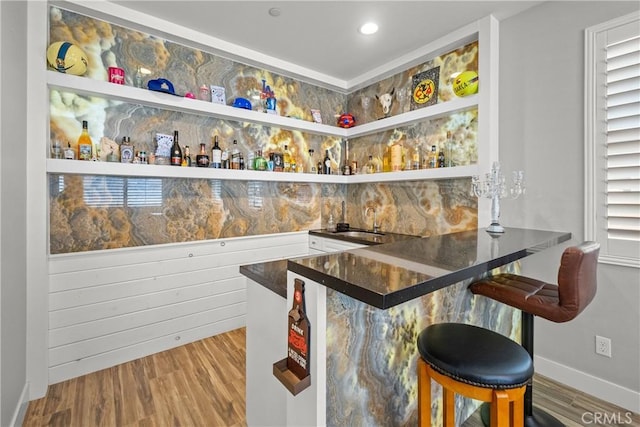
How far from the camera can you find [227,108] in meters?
2.68

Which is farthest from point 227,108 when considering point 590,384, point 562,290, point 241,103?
point 590,384

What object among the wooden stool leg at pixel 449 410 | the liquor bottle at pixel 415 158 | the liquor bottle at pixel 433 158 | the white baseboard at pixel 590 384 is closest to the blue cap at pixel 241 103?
the liquor bottle at pixel 415 158

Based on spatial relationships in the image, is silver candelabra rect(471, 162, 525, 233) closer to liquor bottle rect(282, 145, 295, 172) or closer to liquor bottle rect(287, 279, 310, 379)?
liquor bottle rect(287, 279, 310, 379)

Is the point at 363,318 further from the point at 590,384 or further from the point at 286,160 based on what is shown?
the point at 286,160

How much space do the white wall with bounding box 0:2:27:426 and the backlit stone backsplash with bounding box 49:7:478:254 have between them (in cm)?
35

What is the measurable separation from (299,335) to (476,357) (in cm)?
64

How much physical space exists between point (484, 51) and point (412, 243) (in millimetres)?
1854

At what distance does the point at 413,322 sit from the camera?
1.30 metres

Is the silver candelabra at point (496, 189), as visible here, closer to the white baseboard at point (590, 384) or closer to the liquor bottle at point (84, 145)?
the white baseboard at point (590, 384)

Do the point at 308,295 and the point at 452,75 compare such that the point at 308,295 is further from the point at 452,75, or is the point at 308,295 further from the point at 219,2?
the point at 452,75

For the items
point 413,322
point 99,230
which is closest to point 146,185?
point 99,230

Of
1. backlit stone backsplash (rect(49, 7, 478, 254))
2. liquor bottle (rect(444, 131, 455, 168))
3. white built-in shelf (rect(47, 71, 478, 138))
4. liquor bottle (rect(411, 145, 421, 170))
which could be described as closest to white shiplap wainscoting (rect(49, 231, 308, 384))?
backlit stone backsplash (rect(49, 7, 478, 254))

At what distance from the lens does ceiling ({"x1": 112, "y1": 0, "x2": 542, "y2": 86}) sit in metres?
2.20

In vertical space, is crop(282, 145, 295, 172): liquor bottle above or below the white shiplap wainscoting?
above
